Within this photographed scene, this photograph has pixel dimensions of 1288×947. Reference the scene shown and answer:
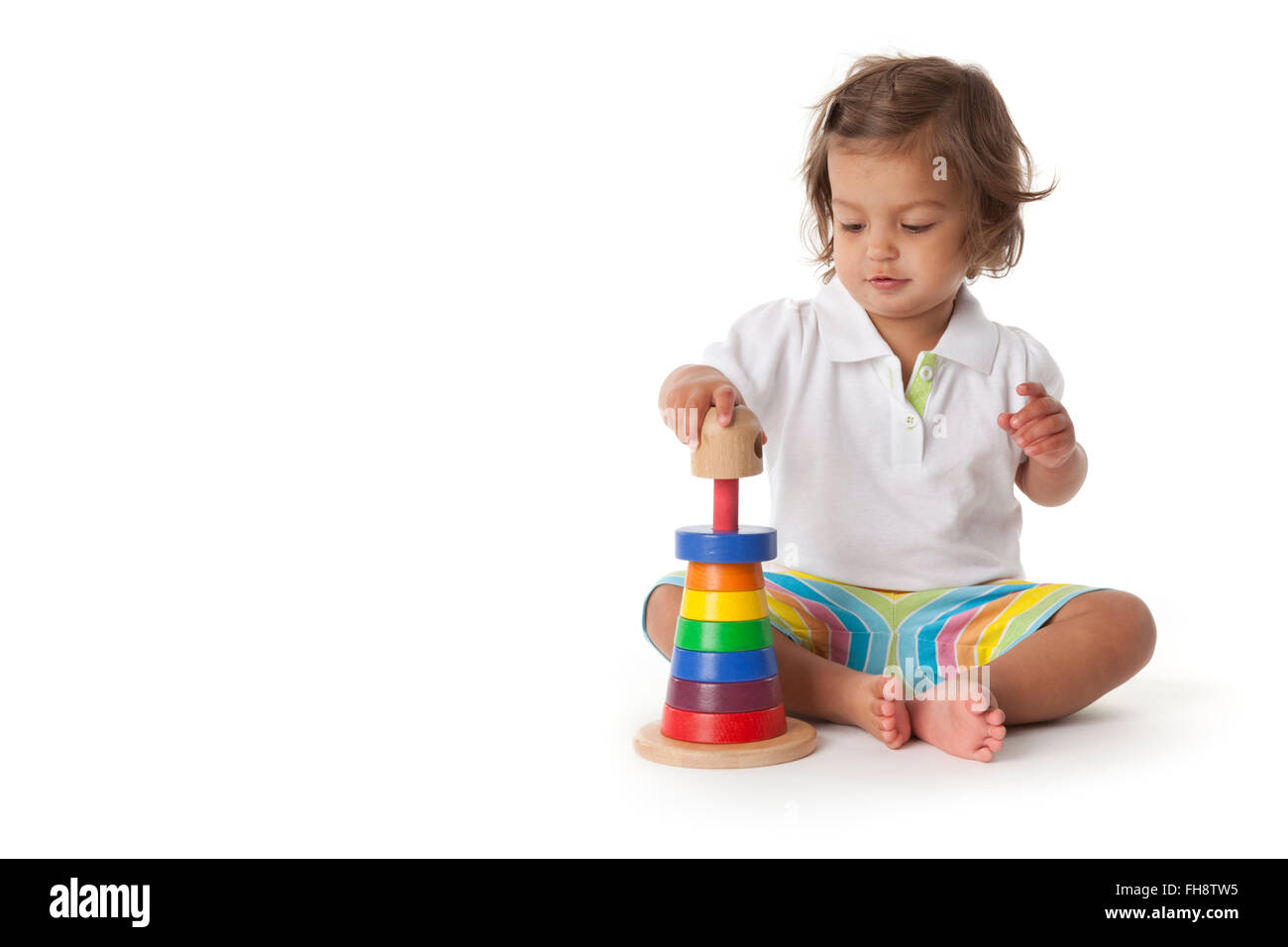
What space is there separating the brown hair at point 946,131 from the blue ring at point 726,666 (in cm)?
55

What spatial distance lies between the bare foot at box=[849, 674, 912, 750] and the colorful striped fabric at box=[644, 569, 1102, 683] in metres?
0.16

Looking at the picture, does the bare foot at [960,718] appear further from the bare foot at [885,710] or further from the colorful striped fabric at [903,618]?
the colorful striped fabric at [903,618]

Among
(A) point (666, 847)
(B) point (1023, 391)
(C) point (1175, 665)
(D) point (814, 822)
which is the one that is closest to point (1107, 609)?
(B) point (1023, 391)

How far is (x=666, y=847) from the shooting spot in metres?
1.06

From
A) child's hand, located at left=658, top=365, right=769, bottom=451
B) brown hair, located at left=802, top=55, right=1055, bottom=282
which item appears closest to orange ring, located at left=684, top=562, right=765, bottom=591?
child's hand, located at left=658, top=365, right=769, bottom=451

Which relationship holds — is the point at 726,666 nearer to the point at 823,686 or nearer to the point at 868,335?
the point at 823,686

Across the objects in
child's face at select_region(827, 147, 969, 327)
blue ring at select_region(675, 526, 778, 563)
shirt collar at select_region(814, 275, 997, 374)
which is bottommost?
blue ring at select_region(675, 526, 778, 563)

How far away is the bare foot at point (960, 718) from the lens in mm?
1253

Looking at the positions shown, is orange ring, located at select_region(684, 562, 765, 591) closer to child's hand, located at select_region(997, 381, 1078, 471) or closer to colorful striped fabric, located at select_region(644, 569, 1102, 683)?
colorful striped fabric, located at select_region(644, 569, 1102, 683)

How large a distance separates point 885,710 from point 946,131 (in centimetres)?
62

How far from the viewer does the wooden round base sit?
1.26 meters

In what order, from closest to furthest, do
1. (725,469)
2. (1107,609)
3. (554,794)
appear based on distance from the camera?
(554,794), (725,469), (1107,609)

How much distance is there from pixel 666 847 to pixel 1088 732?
535 millimetres

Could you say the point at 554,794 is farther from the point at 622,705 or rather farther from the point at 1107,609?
the point at 1107,609
